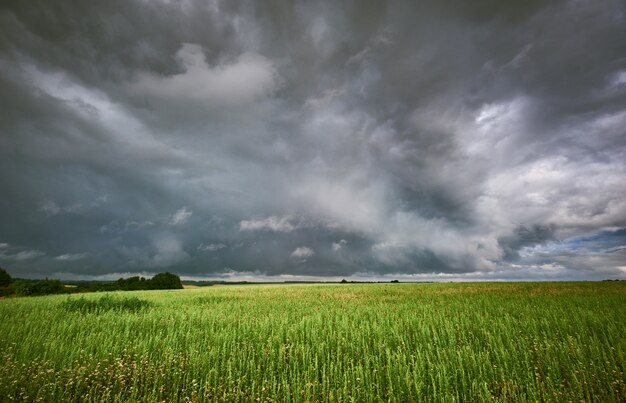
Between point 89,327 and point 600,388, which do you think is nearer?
point 600,388

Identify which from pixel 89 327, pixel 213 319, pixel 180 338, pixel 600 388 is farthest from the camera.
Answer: pixel 213 319

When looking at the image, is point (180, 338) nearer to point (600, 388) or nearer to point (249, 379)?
point (249, 379)

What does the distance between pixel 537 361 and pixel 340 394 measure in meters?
4.18

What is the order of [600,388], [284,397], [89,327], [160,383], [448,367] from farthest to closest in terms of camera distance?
[89,327] → [448,367] → [160,383] → [600,388] → [284,397]

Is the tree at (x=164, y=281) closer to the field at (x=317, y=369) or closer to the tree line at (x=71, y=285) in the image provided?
the tree line at (x=71, y=285)

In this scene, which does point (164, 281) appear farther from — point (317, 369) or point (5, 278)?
point (317, 369)

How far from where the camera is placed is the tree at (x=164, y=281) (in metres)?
80.5

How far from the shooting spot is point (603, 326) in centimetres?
841

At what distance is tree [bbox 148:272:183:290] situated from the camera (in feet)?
264

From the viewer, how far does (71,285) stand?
202 feet

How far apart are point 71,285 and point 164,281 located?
23.5 meters

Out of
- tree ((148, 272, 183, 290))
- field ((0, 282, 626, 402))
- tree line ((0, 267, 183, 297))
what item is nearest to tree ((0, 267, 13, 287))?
tree line ((0, 267, 183, 297))

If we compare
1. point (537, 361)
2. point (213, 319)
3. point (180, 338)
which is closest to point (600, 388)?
point (537, 361)

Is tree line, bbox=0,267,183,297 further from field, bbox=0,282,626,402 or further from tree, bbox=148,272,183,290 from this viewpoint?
field, bbox=0,282,626,402
